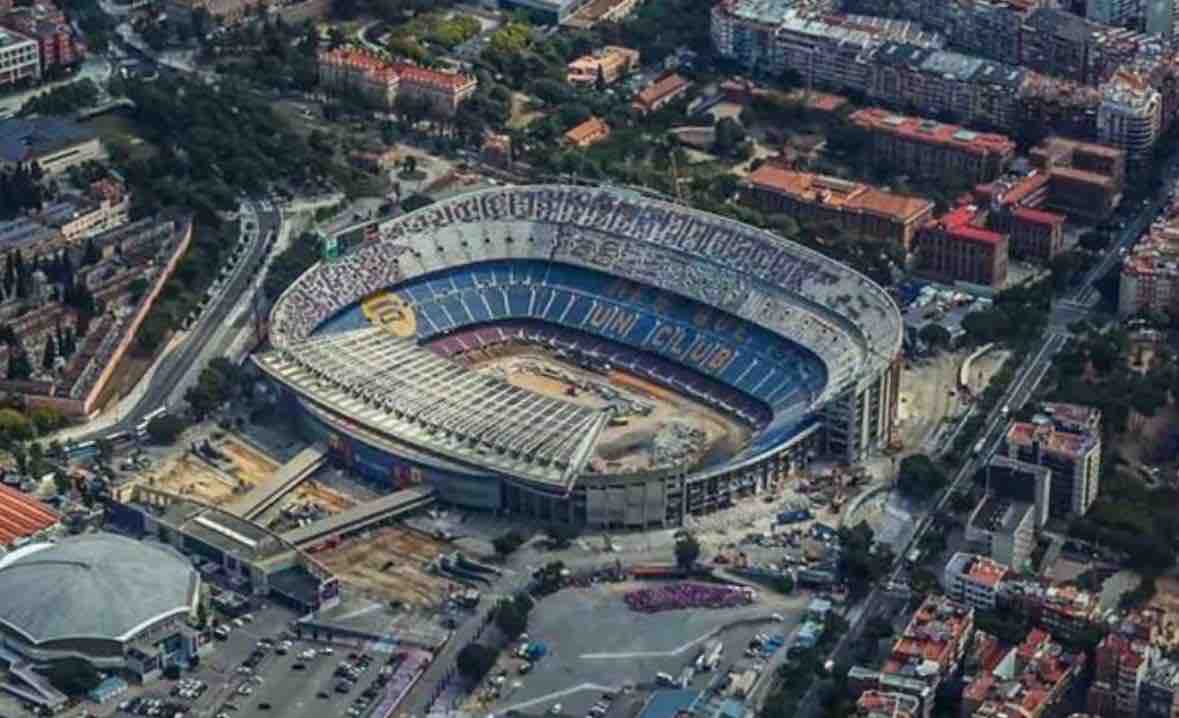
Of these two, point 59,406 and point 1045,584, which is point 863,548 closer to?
point 1045,584

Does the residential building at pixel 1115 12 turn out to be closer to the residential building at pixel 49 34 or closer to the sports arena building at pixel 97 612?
the residential building at pixel 49 34

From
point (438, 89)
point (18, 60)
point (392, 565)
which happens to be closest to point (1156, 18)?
point (438, 89)

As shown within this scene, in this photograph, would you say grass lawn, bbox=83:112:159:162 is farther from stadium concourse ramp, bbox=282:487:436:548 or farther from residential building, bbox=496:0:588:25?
stadium concourse ramp, bbox=282:487:436:548

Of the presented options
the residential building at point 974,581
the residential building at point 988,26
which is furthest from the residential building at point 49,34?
the residential building at point 974,581

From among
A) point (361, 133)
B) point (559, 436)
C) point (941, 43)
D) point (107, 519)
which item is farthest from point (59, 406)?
point (941, 43)

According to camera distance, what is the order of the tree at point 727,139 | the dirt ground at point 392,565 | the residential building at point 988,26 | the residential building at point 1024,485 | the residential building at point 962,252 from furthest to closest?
the residential building at point 988,26 < the tree at point 727,139 < the residential building at point 962,252 < the residential building at point 1024,485 < the dirt ground at point 392,565
